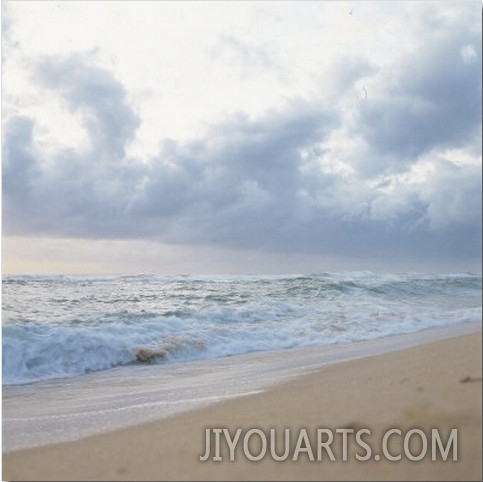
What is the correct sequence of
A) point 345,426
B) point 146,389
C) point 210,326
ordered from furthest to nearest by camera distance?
point 210,326, point 146,389, point 345,426

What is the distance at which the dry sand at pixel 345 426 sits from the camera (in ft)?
5.78

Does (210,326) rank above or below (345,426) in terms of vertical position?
above

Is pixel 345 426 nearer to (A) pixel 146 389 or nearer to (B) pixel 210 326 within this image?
(A) pixel 146 389

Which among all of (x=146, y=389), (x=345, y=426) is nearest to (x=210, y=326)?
(x=146, y=389)

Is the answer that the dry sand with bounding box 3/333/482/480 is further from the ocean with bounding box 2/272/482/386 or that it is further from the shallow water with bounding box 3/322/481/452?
the ocean with bounding box 2/272/482/386

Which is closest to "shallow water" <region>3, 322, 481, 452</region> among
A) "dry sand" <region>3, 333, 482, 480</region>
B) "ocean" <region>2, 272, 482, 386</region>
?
"dry sand" <region>3, 333, 482, 480</region>

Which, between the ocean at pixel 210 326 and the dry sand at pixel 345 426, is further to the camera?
the ocean at pixel 210 326

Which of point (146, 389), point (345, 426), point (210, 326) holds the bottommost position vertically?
point (146, 389)

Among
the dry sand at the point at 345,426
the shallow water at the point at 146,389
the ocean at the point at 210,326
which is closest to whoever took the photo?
the dry sand at the point at 345,426

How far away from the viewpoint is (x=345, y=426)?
2.03 m

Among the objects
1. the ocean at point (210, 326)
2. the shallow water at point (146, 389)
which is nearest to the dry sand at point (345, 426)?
the shallow water at point (146, 389)

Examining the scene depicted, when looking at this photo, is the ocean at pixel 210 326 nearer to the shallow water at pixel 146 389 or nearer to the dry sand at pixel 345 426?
the shallow water at pixel 146 389

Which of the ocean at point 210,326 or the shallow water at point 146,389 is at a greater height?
the ocean at point 210,326

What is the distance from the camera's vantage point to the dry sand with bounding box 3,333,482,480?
176 cm
